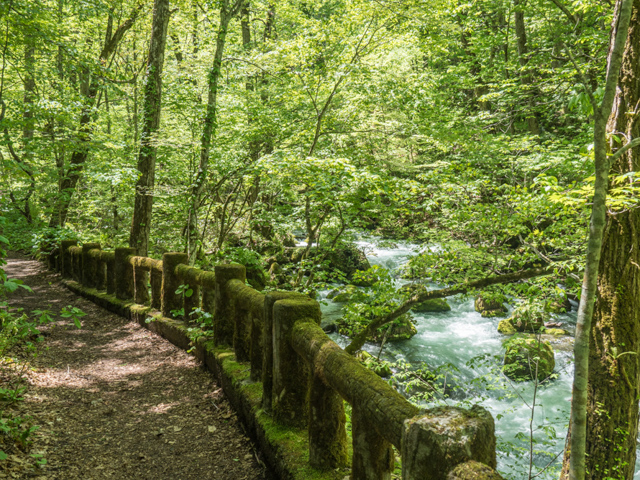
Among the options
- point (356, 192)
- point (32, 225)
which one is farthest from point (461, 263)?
point (32, 225)

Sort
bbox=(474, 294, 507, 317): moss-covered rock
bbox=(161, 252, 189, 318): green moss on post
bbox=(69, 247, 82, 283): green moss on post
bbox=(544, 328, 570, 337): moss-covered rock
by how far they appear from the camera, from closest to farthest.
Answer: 1. bbox=(161, 252, 189, 318): green moss on post
2. bbox=(544, 328, 570, 337): moss-covered rock
3. bbox=(69, 247, 82, 283): green moss on post
4. bbox=(474, 294, 507, 317): moss-covered rock

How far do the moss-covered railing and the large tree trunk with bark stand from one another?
3159mm

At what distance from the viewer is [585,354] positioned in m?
2.11

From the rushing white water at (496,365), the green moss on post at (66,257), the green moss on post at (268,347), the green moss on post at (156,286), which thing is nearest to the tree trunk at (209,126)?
the green moss on post at (156,286)

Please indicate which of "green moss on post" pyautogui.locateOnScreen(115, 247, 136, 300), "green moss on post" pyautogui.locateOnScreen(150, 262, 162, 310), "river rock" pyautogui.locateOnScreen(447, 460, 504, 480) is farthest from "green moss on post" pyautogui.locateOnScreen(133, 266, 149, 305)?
A: "river rock" pyautogui.locateOnScreen(447, 460, 504, 480)

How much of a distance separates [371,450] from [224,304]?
9.74 feet

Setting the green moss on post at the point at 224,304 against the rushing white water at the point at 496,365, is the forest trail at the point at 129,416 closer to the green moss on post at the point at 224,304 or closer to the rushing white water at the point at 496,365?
the green moss on post at the point at 224,304

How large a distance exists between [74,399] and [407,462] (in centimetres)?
398

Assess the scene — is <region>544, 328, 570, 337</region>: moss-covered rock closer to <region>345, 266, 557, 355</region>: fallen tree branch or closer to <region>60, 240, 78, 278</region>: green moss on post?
<region>345, 266, 557, 355</region>: fallen tree branch

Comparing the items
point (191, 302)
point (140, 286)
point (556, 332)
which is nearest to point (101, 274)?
point (140, 286)

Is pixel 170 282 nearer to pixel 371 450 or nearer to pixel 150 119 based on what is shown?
pixel 150 119

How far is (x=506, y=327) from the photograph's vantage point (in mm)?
10805

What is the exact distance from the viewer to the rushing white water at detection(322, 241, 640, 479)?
653 cm

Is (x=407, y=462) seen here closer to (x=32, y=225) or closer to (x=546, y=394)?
(x=546, y=394)
